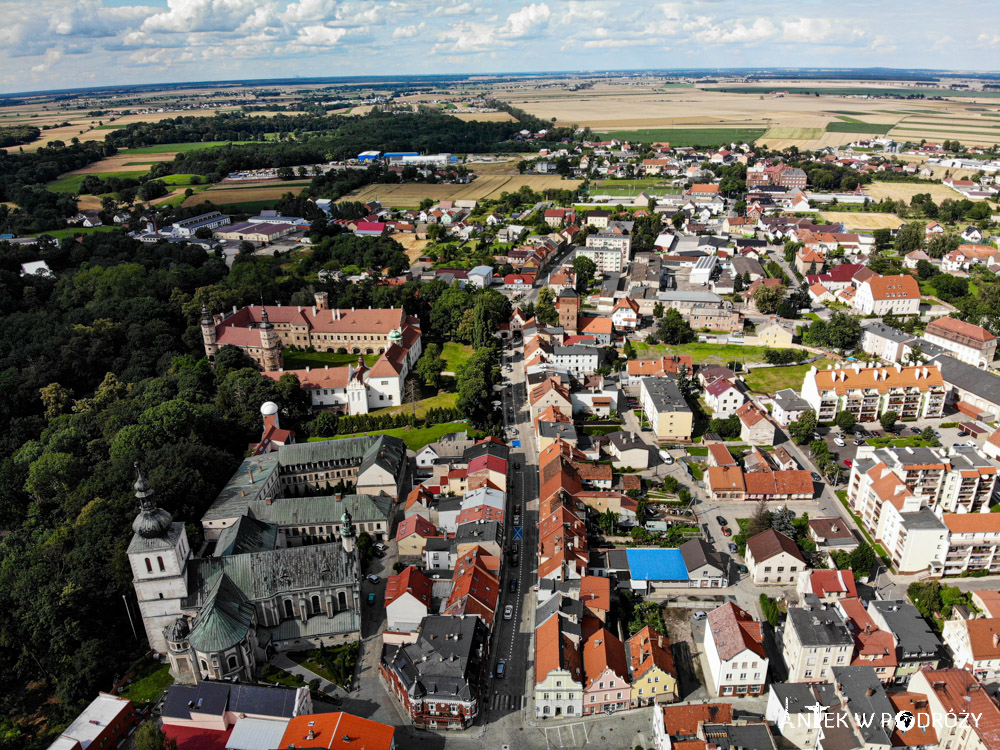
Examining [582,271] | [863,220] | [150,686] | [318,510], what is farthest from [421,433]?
[863,220]

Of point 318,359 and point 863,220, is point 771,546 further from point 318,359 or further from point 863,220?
point 863,220

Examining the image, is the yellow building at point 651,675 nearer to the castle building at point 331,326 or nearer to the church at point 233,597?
the church at point 233,597

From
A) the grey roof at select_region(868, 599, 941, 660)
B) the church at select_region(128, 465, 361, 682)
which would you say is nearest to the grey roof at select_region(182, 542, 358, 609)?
the church at select_region(128, 465, 361, 682)

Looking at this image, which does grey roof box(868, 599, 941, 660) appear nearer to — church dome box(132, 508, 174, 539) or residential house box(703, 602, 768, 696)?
residential house box(703, 602, 768, 696)

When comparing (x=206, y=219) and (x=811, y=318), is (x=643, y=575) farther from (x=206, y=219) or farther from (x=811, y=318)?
(x=206, y=219)

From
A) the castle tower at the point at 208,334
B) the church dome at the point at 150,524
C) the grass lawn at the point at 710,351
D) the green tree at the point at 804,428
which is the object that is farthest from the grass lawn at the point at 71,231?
the green tree at the point at 804,428

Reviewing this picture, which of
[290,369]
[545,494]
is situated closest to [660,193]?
[290,369]

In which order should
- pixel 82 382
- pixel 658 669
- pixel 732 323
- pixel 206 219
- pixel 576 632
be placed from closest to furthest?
1. pixel 658 669
2. pixel 576 632
3. pixel 82 382
4. pixel 732 323
5. pixel 206 219
